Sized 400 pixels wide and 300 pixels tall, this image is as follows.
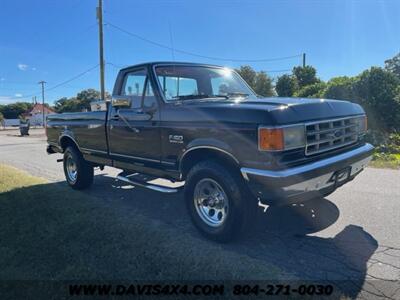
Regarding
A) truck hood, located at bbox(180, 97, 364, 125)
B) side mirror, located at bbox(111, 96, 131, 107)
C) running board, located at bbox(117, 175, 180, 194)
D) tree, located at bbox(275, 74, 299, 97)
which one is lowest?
running board, located at bbox(117, 175, 180, 194)

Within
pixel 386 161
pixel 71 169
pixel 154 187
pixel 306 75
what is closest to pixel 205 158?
pixel 154 187

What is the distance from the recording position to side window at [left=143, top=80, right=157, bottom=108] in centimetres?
455

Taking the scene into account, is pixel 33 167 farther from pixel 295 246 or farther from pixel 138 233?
pixel 295 246

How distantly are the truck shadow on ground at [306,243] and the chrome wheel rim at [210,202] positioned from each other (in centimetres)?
33

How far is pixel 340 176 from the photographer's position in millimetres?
3797

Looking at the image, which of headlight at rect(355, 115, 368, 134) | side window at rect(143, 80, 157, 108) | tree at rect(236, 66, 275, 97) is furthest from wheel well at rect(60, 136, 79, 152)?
tree at rect(236, 66, 275, 97)

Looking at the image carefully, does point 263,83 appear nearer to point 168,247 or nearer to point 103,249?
point 168,247

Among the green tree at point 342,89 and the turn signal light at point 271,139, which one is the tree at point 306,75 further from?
the turn signal light at point 271,139

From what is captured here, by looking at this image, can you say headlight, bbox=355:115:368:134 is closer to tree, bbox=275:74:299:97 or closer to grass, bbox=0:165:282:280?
grass, bbox=0:165:282:280

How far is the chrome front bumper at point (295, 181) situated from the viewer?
3193 mm

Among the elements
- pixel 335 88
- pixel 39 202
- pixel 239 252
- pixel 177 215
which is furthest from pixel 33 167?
pixel 335 88

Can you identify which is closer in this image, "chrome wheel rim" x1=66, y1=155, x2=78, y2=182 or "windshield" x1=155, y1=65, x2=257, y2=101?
"windshield" x1=155, y1=65, x2=257, y2=101

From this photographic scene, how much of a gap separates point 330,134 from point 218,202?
146 cm

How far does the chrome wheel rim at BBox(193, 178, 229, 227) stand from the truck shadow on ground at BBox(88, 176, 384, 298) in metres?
0.33
